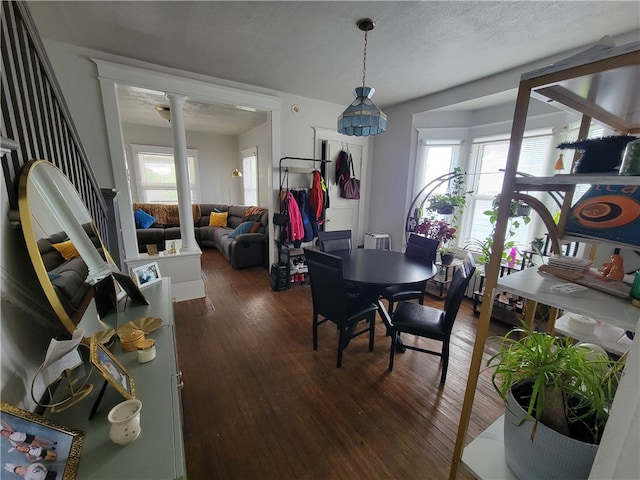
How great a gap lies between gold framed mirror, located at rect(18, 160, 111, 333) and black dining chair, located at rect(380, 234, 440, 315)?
7.37 feet

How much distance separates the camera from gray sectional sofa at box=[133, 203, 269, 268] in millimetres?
4629

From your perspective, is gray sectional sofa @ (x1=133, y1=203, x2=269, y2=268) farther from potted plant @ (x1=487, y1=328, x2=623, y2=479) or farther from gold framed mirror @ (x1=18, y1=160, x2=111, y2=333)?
potted plant @ (x1=487, y1=328, x2=623, y2=479)

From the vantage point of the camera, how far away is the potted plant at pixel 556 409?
71 centimetres

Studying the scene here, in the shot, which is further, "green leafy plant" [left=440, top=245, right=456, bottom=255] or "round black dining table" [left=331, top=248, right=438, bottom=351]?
"green leafy plant" [left=440, top=245, right=456, bottom=255]

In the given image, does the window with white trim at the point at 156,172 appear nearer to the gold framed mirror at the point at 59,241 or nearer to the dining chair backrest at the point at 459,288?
the gold framed mirror at the point at 59,241

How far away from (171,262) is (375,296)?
2474 millimetres

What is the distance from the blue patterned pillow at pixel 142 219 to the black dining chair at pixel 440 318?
5.46m

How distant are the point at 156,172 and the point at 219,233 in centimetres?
232

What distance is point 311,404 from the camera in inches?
70.4

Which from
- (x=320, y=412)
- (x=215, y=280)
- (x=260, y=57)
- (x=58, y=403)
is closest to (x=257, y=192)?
(x=215, y=280)

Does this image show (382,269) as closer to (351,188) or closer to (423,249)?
(423,249)

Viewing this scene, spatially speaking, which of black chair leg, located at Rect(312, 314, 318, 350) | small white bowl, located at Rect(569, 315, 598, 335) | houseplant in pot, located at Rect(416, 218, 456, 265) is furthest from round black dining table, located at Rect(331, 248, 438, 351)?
houseplant in pot, located at Rect(416, 218, 456, 265)

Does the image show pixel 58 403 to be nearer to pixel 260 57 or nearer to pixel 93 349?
pixel 93 349

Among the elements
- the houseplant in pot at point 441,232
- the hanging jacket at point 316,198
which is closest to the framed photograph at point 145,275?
the hanging jacket at point 316,198
